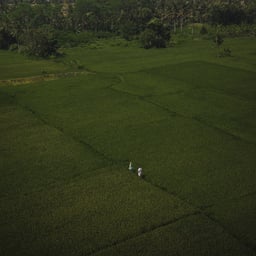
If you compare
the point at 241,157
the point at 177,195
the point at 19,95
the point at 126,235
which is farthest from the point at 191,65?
the point at 126,235

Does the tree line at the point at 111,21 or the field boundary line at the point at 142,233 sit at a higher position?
the tree line at the point at 111,21

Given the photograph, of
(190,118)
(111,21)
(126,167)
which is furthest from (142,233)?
(111,21)

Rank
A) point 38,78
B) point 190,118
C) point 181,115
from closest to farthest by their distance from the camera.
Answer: point 190,118, point 181,115, point 38,78

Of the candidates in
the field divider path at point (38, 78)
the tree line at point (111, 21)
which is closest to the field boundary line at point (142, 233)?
the field divider path at point (38, 78)

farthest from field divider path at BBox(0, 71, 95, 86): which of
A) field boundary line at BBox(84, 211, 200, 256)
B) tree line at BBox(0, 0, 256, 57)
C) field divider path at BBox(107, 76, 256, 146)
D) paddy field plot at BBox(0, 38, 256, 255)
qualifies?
field boundary line at BBox(84, 211, 200, 256)

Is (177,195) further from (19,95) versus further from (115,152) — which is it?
(19,95)

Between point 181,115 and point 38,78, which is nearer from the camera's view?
point 181,115

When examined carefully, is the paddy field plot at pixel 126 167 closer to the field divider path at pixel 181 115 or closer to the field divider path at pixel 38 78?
the field divider path at pixel 181 115

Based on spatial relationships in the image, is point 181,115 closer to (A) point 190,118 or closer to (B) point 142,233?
(A) point 190,118
